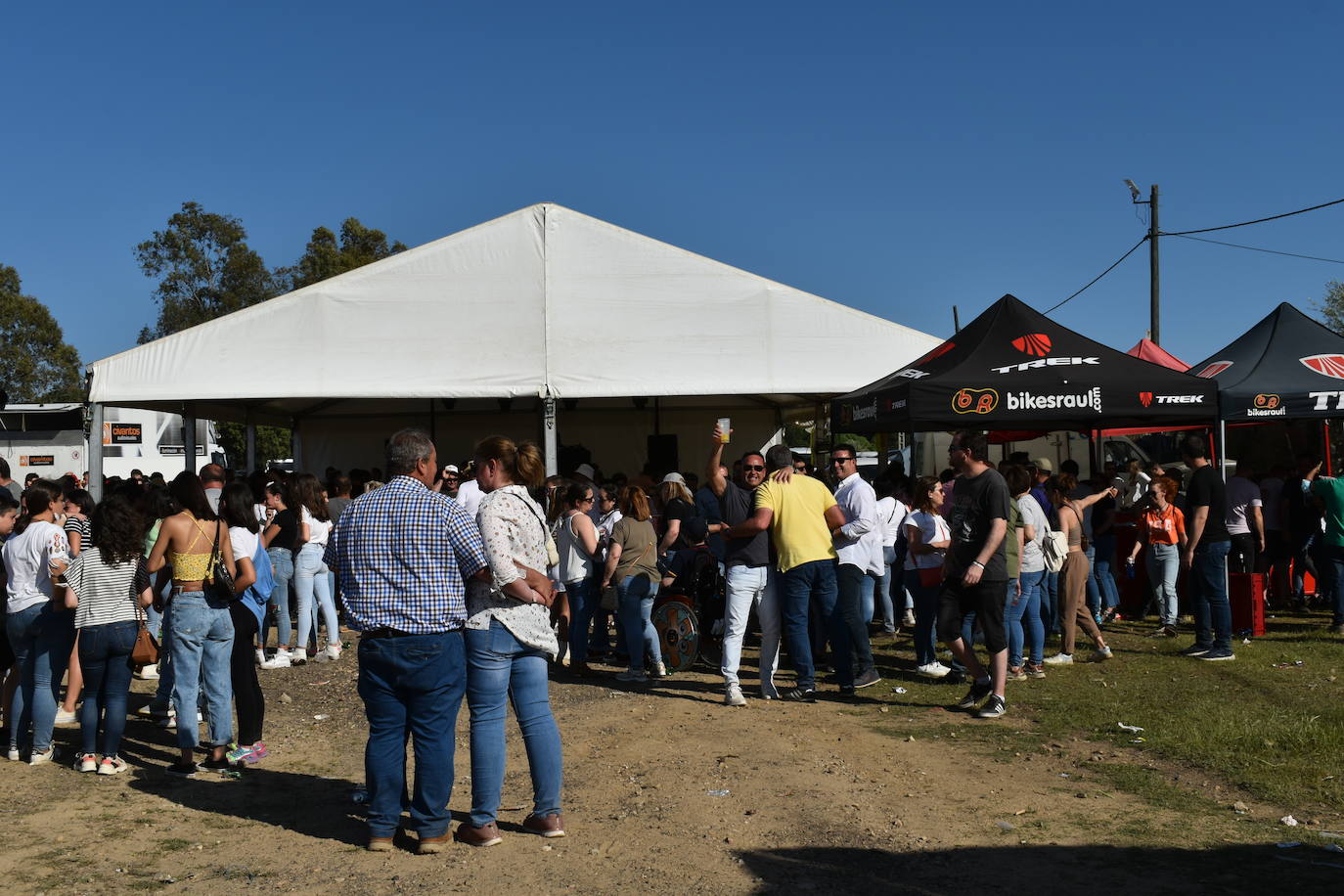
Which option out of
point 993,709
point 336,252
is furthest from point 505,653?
point 336,252

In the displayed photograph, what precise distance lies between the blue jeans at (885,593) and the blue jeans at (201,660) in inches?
208

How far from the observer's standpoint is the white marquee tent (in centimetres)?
1359

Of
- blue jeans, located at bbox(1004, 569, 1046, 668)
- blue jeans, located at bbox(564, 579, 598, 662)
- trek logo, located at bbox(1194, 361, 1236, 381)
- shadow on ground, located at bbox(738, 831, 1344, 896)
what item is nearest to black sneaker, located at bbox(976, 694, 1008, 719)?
blue jeans, located at bbox(1004, 569, 1046, 668)

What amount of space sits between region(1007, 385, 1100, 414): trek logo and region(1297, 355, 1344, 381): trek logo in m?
3.09

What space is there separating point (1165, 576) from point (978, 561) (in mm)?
4643

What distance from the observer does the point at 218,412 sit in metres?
17.8

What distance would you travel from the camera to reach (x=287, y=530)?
9273 millimetres

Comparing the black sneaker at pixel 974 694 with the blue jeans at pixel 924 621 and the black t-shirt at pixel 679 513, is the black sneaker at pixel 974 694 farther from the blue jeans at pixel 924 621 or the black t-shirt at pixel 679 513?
the black t-shirt at pixel 679 513

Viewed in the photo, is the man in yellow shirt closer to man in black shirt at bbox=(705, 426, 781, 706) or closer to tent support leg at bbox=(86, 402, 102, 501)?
man in black shirt at bbox=(705, 426, 781, 706)

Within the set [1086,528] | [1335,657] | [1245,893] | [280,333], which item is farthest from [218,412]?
[1245,893]

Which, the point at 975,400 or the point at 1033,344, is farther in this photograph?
the point at 1033,344

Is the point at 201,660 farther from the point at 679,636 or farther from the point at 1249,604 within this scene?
the point at 1249,604

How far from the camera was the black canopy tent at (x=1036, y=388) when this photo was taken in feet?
33.1

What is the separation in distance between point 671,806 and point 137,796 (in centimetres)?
285
